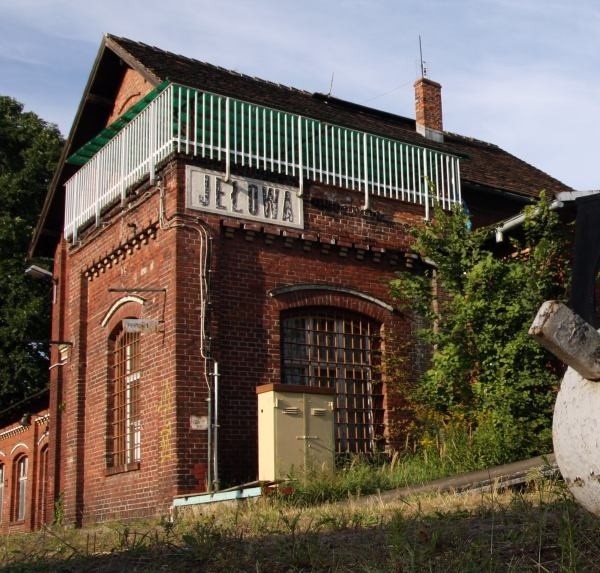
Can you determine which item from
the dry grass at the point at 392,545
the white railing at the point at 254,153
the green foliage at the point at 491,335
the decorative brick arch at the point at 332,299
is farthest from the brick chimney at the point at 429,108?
the dry grass at the point at 392,545

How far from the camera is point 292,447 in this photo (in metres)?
12.3

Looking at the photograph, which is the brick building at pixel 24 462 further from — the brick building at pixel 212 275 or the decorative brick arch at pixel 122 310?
the decorative brick arch at pixel 122 310

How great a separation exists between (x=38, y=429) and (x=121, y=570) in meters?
16.3

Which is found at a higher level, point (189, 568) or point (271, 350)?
point (271, 350)

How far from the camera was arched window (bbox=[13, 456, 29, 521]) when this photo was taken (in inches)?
901

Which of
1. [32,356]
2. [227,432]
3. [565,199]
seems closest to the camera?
[227,432]

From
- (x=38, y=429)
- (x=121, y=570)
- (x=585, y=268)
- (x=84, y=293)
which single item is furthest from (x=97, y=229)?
(x=585, y=268)

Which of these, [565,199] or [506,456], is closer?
[506,456]

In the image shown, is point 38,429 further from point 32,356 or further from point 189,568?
point 189,568

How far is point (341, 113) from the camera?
1845 centimetres

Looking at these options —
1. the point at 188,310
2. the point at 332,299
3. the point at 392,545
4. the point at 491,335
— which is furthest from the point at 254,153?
the point at 392,545

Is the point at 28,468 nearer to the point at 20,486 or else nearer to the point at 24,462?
the point at 24,462

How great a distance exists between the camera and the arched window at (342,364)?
14.4 m

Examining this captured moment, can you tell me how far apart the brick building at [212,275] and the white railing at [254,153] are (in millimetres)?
30
